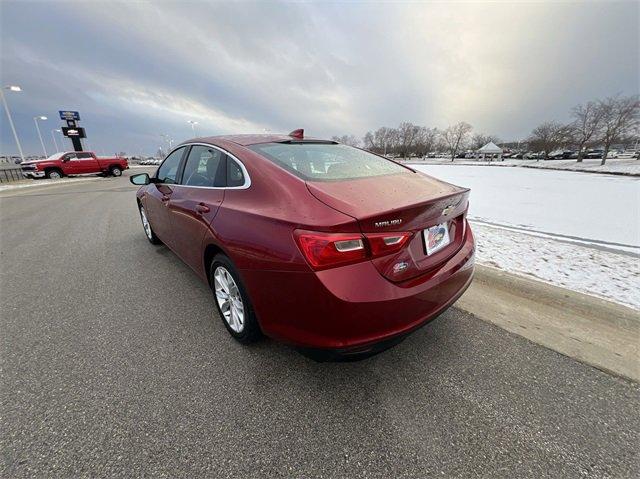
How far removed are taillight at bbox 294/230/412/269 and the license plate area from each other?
0.36 m

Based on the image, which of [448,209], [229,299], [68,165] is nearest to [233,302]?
[229,299]

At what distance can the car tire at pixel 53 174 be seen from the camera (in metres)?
20.1

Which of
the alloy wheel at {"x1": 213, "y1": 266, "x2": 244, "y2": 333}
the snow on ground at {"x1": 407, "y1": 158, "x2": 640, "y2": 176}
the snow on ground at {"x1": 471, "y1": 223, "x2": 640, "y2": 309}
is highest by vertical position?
the alloy wheel at {"x1": 213, "y1": 266, "x2": 244, "y2": 333}

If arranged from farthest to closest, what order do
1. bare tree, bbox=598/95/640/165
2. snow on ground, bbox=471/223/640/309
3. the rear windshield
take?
bare tree, bbox=598/95/640/165 < snow on ground, bbox=471/223/640/309 < the rear windshield

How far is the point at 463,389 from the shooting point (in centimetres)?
190

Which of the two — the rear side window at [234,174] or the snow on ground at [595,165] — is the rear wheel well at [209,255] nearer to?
the rear side window at [234,174]

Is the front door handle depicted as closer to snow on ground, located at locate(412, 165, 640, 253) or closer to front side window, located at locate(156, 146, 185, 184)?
front side window, located at locate(156, 146, 185, 184)

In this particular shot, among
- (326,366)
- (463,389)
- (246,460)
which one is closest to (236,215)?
(326,366)

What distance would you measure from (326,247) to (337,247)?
0.19ft

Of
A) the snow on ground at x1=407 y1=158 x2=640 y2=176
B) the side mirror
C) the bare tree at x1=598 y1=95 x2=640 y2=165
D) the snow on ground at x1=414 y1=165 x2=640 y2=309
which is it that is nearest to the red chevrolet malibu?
the side mirror

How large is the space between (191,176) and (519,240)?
4.85m

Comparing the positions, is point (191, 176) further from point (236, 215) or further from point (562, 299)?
point (562, 299)

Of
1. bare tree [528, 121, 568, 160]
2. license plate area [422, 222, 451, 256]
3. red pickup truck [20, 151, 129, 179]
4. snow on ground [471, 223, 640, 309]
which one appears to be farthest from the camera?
bare tree [528, 121, 568, 160]

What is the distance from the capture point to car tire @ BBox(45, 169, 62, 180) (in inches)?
793
